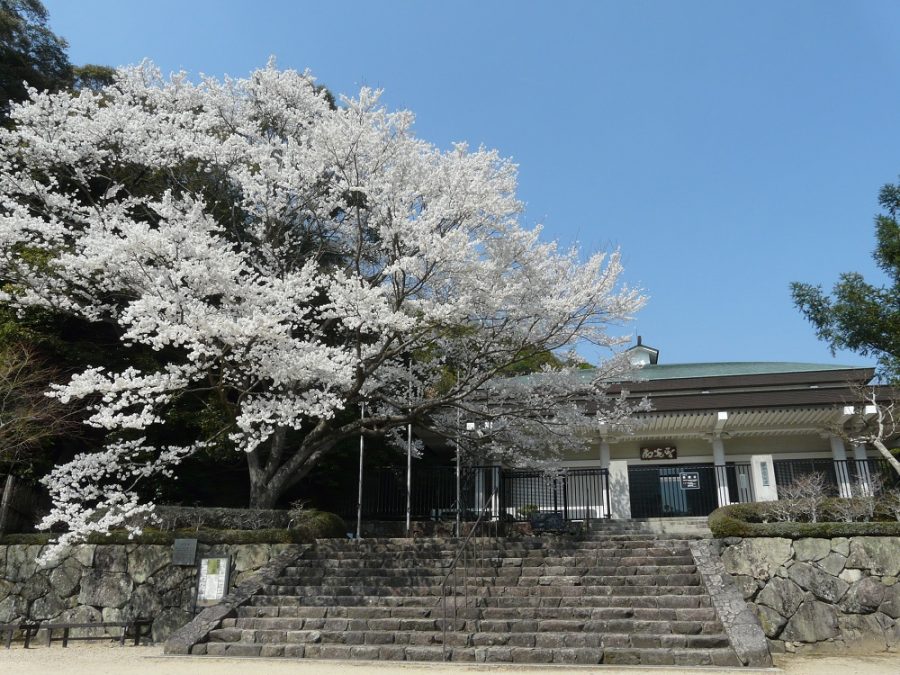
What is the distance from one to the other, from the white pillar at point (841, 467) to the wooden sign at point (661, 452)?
3633 millimetres

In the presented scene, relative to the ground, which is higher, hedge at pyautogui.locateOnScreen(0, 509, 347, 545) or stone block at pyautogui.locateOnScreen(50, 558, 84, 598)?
hedge at pyautogui.locateOnScreen(0, 509, 347, 545)

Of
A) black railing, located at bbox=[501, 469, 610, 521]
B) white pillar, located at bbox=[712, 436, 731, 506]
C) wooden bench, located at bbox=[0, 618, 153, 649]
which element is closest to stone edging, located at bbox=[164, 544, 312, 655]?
wooden bench, located at bbox=[0, 618, 153, 649]

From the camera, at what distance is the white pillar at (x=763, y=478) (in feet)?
43.9

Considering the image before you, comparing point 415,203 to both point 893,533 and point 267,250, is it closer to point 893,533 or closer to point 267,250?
point 267,250

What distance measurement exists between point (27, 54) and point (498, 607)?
65.8ft

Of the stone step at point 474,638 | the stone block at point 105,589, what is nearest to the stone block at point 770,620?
the stone step at point 474,638

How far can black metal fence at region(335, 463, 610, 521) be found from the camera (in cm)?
1595

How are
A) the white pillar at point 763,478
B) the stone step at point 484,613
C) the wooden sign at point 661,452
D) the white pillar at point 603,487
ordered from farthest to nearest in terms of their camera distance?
the wooden sign at point 661,452
the white pillar at point 603,487
the white pillar at point 763,478
the stone step at point 484,613

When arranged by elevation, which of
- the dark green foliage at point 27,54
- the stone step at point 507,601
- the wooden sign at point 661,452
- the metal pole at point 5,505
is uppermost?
the dark green foliage at point 27,54

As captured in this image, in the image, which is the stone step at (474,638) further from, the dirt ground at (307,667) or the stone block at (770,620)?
the stone block at (770,620)

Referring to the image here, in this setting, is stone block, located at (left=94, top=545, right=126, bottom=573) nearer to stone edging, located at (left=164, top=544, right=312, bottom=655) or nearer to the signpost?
stone edging, located at (left=164, top=544, right=312, bottom=655)

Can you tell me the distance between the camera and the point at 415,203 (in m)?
13.2

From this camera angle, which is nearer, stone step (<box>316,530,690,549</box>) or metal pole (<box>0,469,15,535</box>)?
metal pole (<box>0,469,15,535</box>)

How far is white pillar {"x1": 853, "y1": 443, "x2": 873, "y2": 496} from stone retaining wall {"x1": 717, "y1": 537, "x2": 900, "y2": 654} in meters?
2.30
